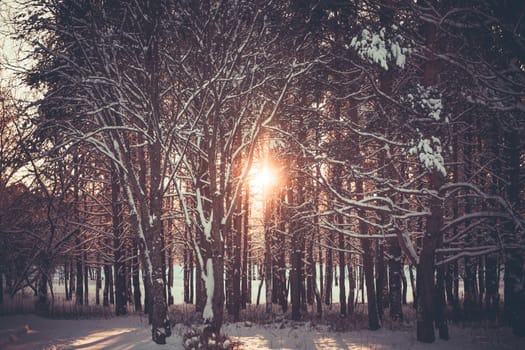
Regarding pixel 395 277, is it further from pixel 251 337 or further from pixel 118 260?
pixel 118 260

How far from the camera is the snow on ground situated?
1061 centimetres

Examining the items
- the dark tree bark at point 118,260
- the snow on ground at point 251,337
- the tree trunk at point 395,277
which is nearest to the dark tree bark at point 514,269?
the snow on ground at point 251,337

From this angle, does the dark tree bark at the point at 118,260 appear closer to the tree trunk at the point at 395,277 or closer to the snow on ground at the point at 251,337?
the snow on ground at the point at 251,337

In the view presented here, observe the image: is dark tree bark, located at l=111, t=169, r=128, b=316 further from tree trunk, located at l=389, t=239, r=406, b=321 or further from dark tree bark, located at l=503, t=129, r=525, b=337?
dark tree bark, located at l=503, t=129, r=525, b=337

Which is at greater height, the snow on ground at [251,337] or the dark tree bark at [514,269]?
the dark tree bark at [514,269]

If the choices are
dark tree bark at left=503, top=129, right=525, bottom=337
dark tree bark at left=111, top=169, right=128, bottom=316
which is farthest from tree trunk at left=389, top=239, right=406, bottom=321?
dark tree bark at left=111, top=169, right=128, bottom=316

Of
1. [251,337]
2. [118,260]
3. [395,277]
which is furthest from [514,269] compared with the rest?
[118,260]

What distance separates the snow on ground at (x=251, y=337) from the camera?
10.6 meters

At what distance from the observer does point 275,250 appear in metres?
19.3

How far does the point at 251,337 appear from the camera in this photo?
41.3 feet

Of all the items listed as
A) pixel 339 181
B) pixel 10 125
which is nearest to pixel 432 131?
pixel 339 181

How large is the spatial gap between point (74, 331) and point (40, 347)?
125 inches

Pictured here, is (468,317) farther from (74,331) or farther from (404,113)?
(74,331)

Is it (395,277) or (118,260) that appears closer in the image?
(395,277)
